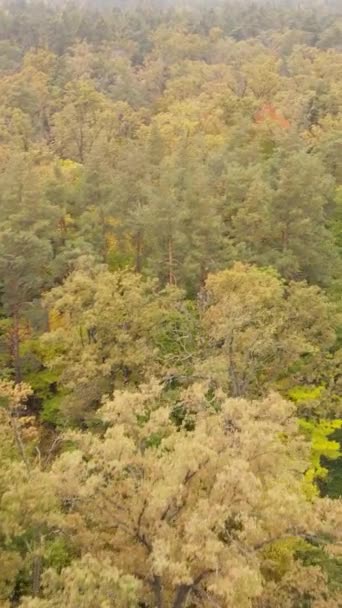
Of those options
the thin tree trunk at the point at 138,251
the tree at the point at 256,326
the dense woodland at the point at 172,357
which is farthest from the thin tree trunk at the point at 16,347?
the tree at the point at 256,326

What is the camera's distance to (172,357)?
26719 millimetres

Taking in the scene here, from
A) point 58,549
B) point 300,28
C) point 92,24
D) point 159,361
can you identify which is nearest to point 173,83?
point 92,24

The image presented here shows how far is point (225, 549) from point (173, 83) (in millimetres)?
66458

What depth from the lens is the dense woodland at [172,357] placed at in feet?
49.3

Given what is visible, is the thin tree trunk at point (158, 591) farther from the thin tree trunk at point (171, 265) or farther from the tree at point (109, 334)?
the thin tree trunk at point (171, 265)

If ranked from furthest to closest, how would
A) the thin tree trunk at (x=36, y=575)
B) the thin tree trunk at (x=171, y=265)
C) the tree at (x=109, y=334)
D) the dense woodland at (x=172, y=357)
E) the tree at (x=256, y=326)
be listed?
the thin tree trunk at (x=171, y=265) → the tree at (x=109, y=334) → the tree at (x=256, y=326) → the thin tree trunk at (x=36, y=575) → the dense woodland at (x=172, y=357)

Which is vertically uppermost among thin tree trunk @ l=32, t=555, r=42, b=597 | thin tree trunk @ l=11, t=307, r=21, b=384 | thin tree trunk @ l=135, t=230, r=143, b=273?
thin tree trunk @ l=135, t=230, r=143, b=273

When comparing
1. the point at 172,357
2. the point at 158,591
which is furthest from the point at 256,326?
the point at 158,591

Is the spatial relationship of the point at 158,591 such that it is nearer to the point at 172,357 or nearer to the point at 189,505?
the point at 189,505

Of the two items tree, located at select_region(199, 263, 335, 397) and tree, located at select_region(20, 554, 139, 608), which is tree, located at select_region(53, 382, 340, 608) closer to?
tree, located at select_region(20, 554, 139, 608)

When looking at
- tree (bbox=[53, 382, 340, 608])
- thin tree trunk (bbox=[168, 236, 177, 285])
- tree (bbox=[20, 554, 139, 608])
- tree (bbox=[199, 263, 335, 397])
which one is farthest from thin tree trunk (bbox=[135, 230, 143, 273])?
tree (bbox=[20, 554, 139, 608])

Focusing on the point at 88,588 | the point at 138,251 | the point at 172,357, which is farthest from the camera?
the point at 138,251

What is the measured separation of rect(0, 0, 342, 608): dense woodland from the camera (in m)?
15.0

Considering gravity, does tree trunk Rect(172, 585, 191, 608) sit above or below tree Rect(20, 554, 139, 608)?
below
